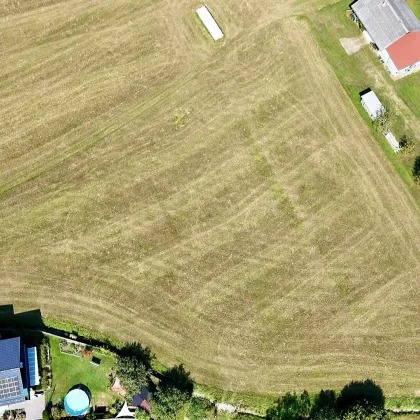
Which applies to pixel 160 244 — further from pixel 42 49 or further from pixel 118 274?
pixel 42 49

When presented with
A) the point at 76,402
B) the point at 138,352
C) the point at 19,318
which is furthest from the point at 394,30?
the point at 76,402

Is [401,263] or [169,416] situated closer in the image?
[169,416]

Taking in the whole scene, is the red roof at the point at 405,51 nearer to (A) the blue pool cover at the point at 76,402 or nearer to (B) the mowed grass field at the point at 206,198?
(B) the mowed grass field at the point at 206,198

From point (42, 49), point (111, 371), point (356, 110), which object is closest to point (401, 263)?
point (356, 110)

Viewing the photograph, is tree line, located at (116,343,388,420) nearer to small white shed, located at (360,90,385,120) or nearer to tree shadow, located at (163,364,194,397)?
tree shadow, located at (163,364,194,397)

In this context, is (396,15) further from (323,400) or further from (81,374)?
(81,374)

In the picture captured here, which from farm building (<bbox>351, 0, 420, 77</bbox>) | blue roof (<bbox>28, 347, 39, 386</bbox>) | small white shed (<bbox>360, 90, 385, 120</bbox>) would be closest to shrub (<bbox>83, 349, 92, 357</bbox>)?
blue roof (<bbox>28, 347, 39, 386</bbox>)

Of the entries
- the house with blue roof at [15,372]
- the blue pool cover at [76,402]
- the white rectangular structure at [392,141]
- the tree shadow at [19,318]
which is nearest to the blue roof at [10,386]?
the house with blue roof at [15,372]
